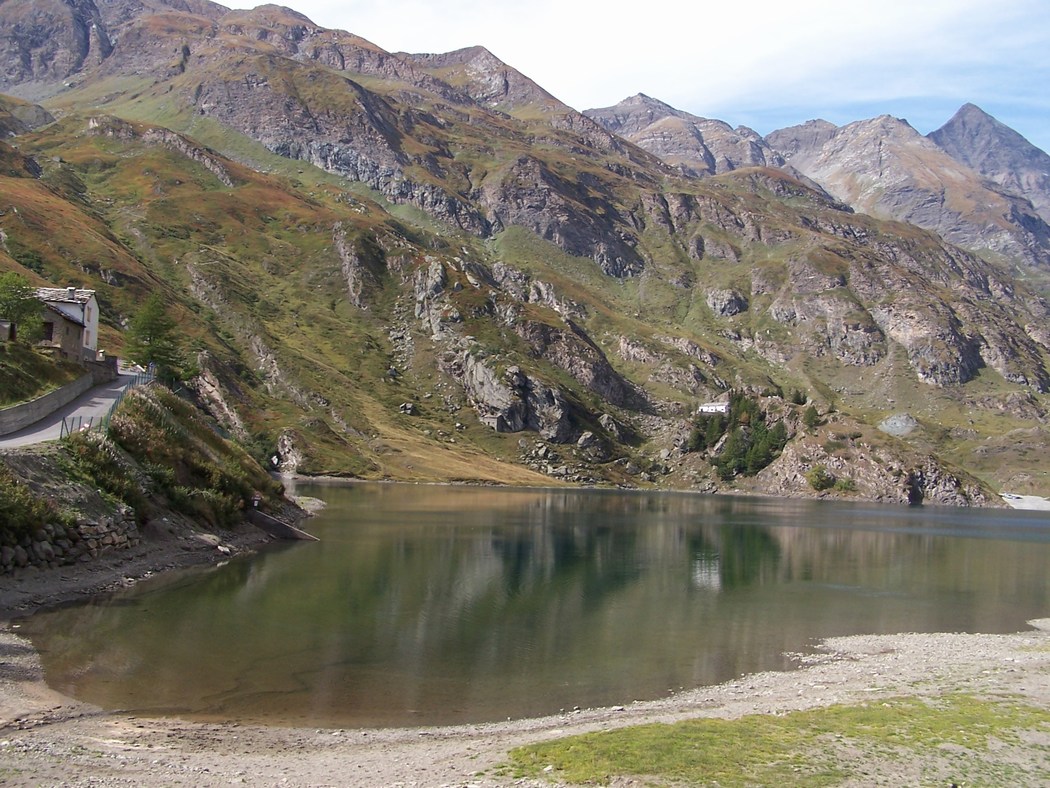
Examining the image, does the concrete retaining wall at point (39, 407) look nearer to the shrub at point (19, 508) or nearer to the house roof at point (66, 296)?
the shrub at point (19, 508)

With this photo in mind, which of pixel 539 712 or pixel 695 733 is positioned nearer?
pixel 695 733

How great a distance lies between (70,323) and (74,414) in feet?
64.0

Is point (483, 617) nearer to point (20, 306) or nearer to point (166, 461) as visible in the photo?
point (166, 461)

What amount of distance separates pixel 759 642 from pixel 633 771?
26486mm

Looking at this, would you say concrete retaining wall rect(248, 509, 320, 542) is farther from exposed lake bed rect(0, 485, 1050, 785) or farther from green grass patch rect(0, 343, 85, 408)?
green grass patch rect(0, 343, 85, 408)

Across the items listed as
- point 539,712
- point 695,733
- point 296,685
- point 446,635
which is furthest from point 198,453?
point 695,733

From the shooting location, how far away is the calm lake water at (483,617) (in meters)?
31.0

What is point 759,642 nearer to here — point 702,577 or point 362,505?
point 702,577

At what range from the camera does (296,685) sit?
31500 mm

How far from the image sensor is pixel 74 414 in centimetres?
5831

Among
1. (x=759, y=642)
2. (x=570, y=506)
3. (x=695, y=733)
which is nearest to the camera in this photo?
(x=695, y=733)

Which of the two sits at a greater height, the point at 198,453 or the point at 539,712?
the point at 198,453

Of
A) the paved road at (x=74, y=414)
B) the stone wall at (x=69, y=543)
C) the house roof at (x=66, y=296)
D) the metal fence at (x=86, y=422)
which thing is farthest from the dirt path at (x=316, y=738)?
the house roof at (x=66, y=296)

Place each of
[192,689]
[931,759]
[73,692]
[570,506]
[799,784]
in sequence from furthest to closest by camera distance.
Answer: [570,506]
[192,689]
[73,692]
[931,759]
[799,784]
